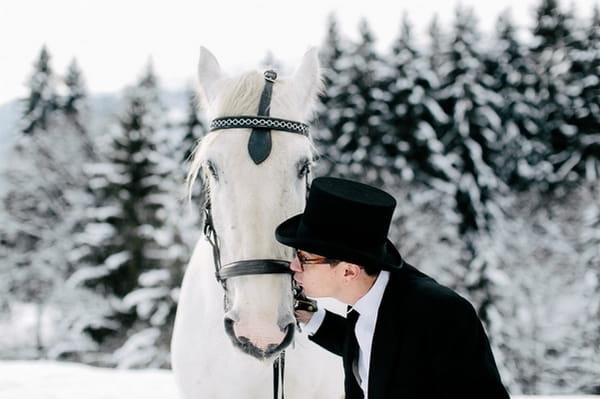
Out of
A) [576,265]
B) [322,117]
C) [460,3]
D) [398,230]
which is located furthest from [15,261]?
[576,265]

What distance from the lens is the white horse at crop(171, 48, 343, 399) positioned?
2.31 metres

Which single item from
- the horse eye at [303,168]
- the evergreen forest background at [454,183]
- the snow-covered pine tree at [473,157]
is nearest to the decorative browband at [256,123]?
the horse eye at [303,168]

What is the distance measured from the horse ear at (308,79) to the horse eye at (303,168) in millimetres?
466

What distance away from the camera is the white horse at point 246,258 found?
7.58 feet

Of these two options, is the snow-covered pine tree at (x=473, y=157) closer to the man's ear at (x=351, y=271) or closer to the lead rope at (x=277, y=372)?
the lead rope at (x=277, y=372)

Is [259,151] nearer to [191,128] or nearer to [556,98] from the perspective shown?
[191,128]

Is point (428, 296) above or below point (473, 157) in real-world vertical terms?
above

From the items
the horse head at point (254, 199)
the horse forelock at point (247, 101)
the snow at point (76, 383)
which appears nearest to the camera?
the horse head at point (254, 199)

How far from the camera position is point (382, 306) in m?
1.95

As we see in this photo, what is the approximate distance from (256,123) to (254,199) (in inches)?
16.1

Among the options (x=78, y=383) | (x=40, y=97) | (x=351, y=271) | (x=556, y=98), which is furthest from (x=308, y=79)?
(x=40, y=97)

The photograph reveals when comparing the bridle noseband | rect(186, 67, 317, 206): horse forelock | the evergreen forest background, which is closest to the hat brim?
the bridle noseband

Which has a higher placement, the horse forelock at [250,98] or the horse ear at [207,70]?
the horse ear at [207,70]

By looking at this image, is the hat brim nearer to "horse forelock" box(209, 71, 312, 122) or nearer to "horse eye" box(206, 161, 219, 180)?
"horse eye" box(206, 161, 219, 180)
